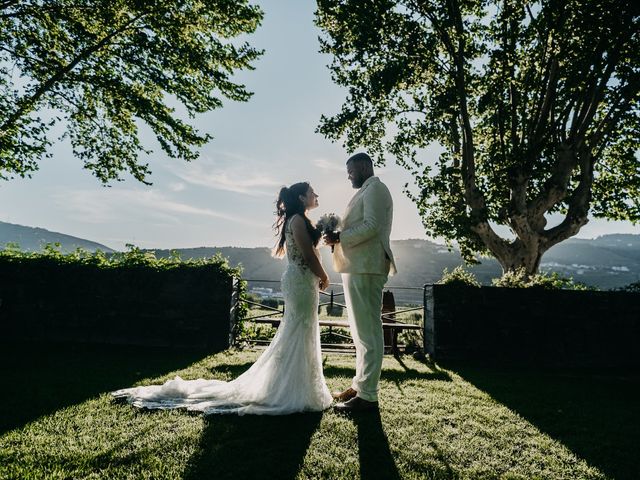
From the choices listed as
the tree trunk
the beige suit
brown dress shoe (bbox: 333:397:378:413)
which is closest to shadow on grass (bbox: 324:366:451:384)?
brown dress shoe (bbox: 333:397:378:413)

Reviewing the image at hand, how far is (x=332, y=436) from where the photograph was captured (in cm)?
339

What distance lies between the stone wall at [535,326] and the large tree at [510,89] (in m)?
3.33

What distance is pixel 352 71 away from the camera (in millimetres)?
13555

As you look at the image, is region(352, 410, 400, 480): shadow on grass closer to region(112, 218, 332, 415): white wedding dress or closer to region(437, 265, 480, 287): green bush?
region(112, 218, 332, 415): white wedding dress

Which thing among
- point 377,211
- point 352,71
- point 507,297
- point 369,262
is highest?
point 352,71

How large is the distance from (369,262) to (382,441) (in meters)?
1.84

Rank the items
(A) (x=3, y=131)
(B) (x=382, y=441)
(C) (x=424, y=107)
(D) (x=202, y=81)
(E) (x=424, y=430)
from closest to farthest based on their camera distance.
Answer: (B) (x=382, y=441)
(E) (x=424, y=430)
(A) (x=3, y=131)
(D) (x=202, y=81)
(C) (x=424, y=107)

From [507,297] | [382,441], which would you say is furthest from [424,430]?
[507,297]

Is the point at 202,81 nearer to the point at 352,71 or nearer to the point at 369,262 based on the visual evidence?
the point at 352,71

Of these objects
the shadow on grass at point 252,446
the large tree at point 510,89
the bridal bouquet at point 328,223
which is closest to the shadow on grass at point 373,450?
the shadow on grass at point 252,446

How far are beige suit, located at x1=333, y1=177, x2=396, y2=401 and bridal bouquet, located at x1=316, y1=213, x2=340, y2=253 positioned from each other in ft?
1.01

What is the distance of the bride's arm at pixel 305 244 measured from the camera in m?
4.61

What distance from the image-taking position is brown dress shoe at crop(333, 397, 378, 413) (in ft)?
13.6

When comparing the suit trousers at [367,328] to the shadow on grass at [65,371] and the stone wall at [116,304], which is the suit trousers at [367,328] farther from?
the stone wall at [116,304]
